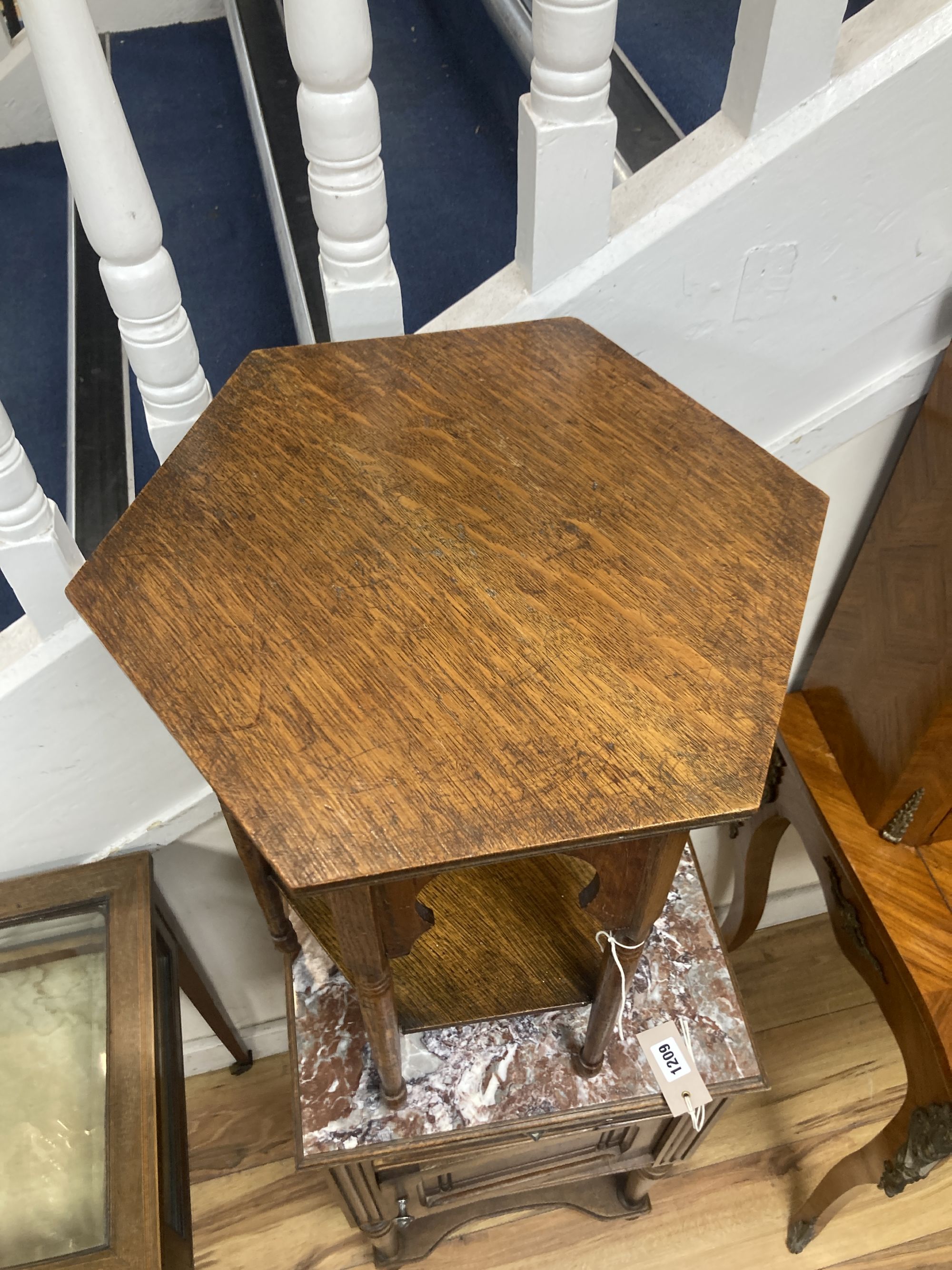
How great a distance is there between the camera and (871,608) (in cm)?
110

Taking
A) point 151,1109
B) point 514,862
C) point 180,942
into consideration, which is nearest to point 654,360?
point 514,862

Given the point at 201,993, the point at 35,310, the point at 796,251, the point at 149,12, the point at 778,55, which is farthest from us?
the point at 149,12

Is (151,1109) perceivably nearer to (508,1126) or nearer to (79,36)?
(508,1126)

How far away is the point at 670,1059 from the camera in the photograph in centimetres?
98

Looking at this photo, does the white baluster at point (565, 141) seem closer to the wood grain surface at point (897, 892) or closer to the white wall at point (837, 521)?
the white wall at point (837, 521)

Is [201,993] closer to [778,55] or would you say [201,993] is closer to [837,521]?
[837,521]

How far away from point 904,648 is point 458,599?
650 millimetres

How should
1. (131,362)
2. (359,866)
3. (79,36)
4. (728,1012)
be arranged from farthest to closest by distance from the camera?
(728,1012)
(131,362)
(79,36)
(359,866)

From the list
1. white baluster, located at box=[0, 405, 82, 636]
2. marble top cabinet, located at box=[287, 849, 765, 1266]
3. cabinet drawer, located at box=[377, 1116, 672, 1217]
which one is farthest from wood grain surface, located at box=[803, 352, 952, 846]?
white baluster, located at box=[0, 405, 82, 636]

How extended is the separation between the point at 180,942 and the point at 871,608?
104cm

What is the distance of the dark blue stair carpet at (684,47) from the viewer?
3.41 ft

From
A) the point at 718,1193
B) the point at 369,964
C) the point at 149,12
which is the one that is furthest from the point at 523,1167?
the point at 149,12

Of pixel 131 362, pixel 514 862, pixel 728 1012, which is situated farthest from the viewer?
pixel 728 1012

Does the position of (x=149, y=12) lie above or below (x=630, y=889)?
above
